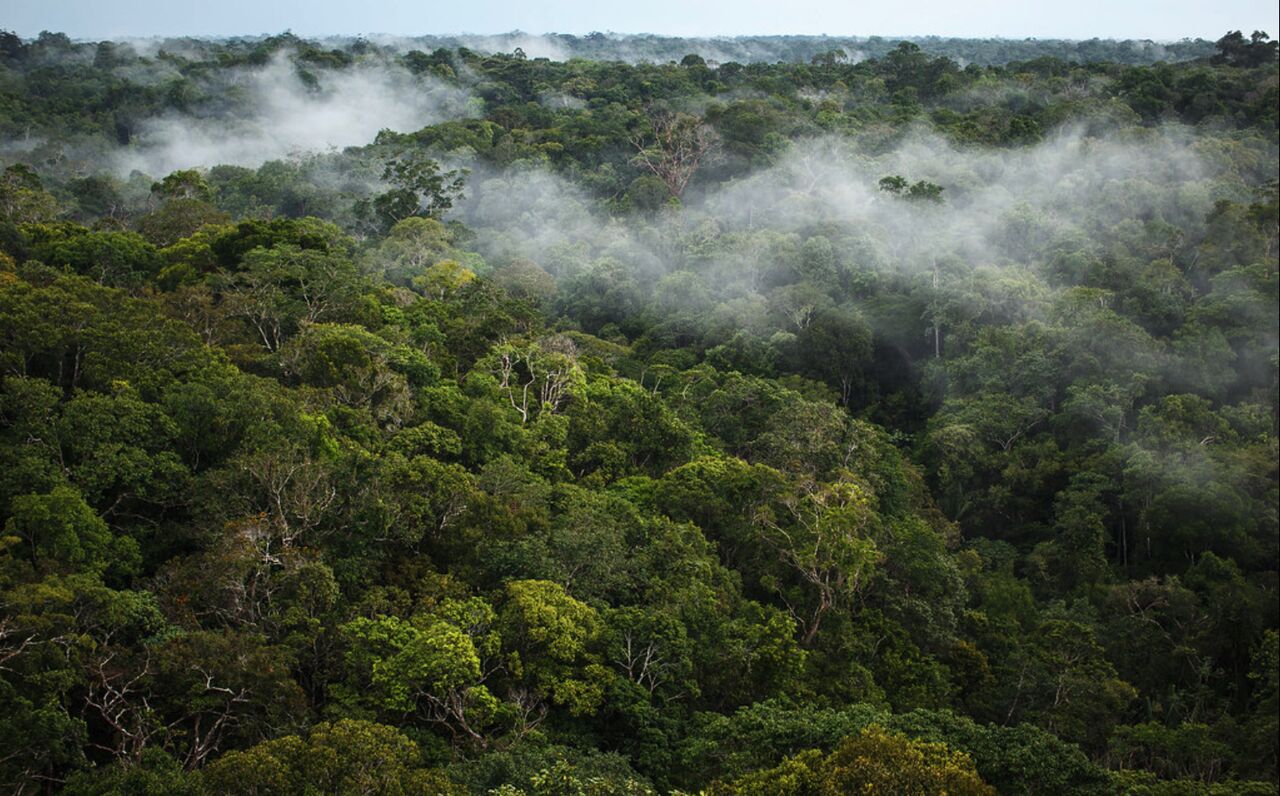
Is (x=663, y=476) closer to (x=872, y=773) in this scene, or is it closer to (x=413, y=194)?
(x=872, y=773)

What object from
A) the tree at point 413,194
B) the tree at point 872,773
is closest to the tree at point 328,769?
the tree at point 872,773

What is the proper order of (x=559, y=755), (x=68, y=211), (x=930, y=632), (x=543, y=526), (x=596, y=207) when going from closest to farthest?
1. (x=559, y=755)
2. (x=543, y=526)
3. (x=930, y=632)
4. (x=68, y=211)
5. (x=596, y=207)

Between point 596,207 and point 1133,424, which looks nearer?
point 1133,424

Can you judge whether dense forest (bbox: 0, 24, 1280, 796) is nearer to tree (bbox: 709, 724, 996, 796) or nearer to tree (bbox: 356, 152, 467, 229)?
tree (bbox: 709, 724, 996, 796)

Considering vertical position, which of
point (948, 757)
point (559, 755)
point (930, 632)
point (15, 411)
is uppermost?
point (15, 411)

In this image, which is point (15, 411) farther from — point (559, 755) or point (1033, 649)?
point (1033, 649)

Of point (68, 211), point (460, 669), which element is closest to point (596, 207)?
point (68, 211)

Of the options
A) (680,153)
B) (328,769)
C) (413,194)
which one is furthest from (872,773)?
(680,153)
